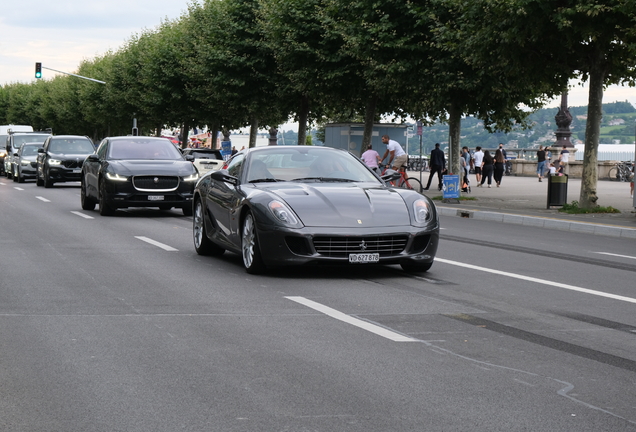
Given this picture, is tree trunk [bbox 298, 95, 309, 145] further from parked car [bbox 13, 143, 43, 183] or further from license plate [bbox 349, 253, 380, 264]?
license plate [bbox 349, 253, 380, 264]

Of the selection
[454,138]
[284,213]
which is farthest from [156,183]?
[454,138]

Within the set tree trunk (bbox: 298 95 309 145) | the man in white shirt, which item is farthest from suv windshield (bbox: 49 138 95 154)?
tree trunk (bbox: 298 95 309 145)

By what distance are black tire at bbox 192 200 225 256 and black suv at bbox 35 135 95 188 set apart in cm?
2209

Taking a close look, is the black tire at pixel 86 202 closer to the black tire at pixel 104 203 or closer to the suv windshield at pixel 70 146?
the black tire at pixel 104 203

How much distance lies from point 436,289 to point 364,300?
106cm

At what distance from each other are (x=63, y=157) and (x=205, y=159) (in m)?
4.89

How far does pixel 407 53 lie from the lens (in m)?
30.7

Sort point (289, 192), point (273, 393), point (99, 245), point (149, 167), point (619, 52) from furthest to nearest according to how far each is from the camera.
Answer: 1. point (619, 52)
2. point (149, 167)
3. point (99, 245)
4. point (289, 192)
5. point (273, 393)

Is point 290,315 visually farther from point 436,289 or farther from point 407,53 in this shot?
point 407,53

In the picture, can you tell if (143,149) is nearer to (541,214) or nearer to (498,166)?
(541,214)

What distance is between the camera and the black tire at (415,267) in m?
10.7

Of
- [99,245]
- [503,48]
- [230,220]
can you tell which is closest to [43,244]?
[99,245]

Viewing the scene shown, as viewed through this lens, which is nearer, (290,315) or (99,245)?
(290,315)

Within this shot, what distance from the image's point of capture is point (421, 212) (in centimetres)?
1054
